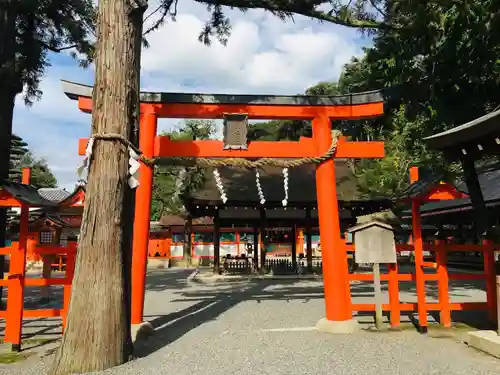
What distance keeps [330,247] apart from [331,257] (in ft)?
0.53

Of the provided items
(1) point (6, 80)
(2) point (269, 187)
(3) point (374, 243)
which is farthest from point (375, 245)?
(2) point (269, 187)

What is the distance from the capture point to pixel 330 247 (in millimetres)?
6727

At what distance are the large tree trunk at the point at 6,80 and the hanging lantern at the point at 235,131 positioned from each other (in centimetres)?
553

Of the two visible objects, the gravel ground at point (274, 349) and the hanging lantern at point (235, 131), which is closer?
the gravel ground at point (274, 349)

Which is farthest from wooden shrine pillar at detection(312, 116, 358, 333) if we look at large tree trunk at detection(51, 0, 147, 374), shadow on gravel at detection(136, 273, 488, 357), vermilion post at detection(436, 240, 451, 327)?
large tree trunk at detection(51, 0, 147, 374)

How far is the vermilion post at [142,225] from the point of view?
6.38m

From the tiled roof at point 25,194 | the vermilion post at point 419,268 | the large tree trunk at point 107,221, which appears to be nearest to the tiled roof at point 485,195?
the vermilion post at point 419,268

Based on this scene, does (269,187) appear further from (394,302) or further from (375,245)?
(394,302)

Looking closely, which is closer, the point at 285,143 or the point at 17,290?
the point at 17,290

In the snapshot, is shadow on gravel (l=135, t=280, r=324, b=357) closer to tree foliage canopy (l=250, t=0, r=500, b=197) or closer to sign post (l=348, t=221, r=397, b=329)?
sign post (l=348, t=221, r=397, b=329)

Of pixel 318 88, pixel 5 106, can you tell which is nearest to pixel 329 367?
pixel 5 106

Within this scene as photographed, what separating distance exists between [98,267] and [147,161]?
6.02ft

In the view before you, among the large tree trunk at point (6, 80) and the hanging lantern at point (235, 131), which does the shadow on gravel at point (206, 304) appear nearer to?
the hanging lantern at point (235, 131)

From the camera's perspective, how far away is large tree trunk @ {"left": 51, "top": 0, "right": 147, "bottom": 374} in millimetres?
4582
